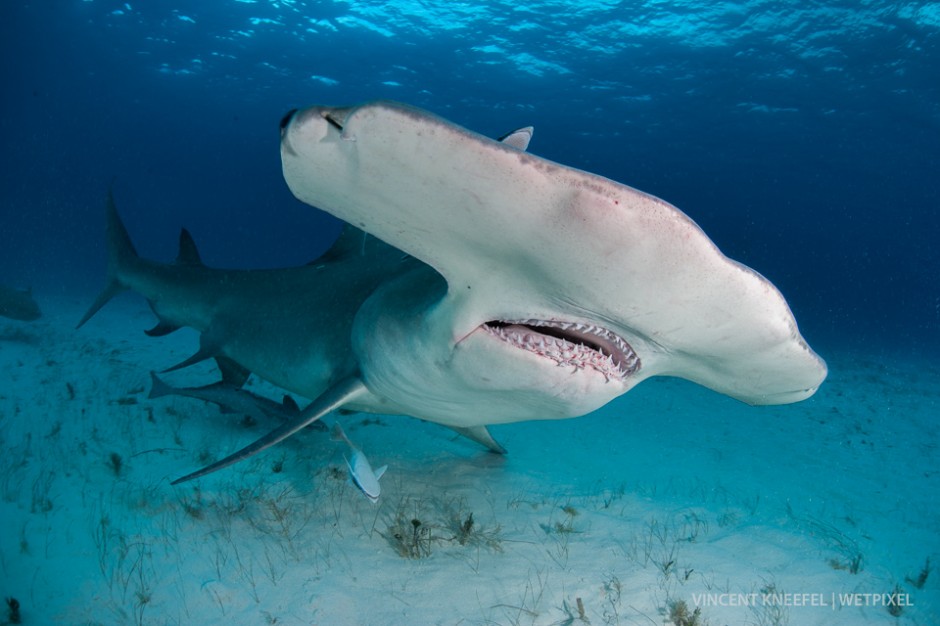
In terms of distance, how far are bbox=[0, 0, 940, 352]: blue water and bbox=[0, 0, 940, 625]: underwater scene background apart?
0.60ft

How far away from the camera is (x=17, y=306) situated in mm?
12953

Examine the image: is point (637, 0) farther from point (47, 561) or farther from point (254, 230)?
point (254, 230)

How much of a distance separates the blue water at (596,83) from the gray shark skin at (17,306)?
19.2 feet

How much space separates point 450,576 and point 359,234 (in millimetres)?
3511

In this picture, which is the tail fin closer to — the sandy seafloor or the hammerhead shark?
the sandy seafloor

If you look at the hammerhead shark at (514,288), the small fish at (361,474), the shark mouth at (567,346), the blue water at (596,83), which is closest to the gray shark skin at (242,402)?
the hammerhead shark at (514,288)

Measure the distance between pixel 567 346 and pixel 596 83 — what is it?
2781 centimetres

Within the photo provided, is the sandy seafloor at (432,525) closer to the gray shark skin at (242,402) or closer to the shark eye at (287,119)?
the gray shark skin at (242,402)

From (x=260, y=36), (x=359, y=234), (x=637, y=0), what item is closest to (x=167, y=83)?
(x=260, y=36)

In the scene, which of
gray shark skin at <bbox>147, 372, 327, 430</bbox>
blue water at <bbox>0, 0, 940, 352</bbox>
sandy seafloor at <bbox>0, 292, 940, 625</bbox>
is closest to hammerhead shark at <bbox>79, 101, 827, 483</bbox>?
sandy seafloor at <bbox>0, 292, 940, 625</bbox>

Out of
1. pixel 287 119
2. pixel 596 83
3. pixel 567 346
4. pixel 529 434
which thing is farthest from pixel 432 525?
pixel 596 83

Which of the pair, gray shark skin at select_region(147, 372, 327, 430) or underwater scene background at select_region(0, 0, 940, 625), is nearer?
underwater scene background at select_region(0, 0, 940, 625)

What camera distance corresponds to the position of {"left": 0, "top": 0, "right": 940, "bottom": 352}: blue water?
2102 cm

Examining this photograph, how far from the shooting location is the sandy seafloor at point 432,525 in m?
2.98
